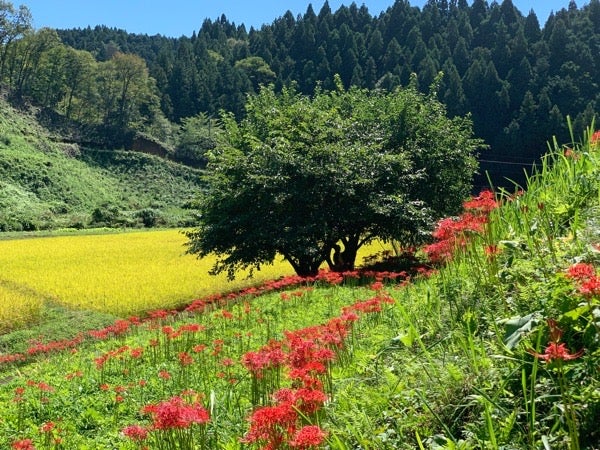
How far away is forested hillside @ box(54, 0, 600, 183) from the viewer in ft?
244

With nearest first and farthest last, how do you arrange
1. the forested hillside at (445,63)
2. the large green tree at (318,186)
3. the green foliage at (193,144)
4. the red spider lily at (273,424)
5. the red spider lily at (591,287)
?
the red spider lily at (591,287), the red spider lily at (273,424), the large green tree at (318,186), the forested hillside at (445,63), the green foliage at (193,144)

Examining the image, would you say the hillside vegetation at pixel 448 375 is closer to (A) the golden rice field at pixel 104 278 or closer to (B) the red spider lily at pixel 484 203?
(B) the red spider lily at pixel 484 203

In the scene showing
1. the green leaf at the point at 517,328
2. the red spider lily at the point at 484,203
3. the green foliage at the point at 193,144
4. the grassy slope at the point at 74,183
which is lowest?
the green leaf at the point at 517,328

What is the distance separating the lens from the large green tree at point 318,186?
15211 mm

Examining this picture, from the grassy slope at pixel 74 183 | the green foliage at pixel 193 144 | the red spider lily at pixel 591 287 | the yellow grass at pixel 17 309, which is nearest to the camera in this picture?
the red spider lily at pixel 591 287

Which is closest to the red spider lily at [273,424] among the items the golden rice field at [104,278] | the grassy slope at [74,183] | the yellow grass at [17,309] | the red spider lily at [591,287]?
the red spider lily at [591,287]

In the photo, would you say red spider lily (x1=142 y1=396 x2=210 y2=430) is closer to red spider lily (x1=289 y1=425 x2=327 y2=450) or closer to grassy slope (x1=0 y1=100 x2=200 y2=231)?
red spider lily (x1=289 y1=425 x2=327 y2=450)

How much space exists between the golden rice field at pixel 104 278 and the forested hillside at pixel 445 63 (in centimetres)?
5350

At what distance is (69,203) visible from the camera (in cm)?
5500

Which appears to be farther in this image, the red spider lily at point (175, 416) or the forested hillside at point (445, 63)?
the forested hillside at point (445, 63)

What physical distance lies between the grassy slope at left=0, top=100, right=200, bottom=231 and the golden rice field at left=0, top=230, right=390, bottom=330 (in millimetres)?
16858

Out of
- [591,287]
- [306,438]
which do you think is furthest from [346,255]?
[591,287]

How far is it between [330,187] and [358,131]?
12.2 feet

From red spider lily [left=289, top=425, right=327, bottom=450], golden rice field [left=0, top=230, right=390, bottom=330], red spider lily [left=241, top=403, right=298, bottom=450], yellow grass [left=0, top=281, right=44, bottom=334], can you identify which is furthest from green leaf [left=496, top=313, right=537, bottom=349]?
golden rice field [left=0, top=230, right=390, bottom=330]
